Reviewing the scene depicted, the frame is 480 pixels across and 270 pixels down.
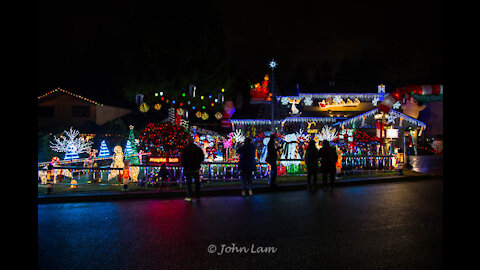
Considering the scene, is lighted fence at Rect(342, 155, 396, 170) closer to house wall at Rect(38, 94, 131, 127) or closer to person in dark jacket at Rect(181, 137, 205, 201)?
person in dark jacket at Rect(181, 137, 205, 201)

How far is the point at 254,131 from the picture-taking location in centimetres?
3469

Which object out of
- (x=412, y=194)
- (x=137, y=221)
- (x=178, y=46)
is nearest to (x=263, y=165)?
(x=412, y=194)

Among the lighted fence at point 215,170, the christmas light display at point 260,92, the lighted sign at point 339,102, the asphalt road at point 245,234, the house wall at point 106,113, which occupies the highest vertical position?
the christmas light display at point 260,92

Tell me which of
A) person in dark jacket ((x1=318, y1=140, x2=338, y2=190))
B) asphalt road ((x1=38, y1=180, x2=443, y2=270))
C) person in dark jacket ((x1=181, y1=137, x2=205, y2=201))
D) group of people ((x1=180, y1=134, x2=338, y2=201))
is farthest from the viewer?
person in dark jacket ((x1=318, y1=140, x2=338, y2=190))

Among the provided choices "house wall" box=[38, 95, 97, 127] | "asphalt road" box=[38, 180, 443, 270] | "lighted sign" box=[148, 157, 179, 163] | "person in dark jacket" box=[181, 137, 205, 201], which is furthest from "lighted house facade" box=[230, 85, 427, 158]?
"asphalt road" box=[38, 180, 443, 270]

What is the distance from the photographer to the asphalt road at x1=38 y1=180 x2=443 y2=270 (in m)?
5.59

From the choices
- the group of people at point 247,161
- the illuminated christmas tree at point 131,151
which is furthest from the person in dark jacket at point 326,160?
the illuminated christmas tree at point 131,151

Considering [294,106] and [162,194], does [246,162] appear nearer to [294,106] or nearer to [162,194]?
[162,194]

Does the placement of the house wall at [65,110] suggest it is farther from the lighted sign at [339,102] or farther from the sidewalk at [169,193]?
the sidewalk at [169,193]

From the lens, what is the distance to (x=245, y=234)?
7.17 meters

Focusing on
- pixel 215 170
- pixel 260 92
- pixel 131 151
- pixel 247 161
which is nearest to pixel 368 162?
pixel 215 170

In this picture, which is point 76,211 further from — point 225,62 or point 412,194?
point 225,62

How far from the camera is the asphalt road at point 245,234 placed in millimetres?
5590

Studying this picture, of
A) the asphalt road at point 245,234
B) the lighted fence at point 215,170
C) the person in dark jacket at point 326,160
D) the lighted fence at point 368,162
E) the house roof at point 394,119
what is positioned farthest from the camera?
the house roof at point 394,119
